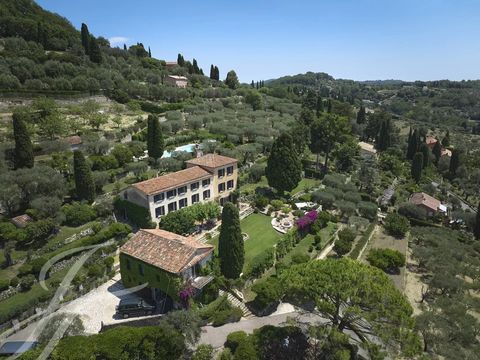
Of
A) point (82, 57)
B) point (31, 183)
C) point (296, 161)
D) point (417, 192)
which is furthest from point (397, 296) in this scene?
point (82, 57)

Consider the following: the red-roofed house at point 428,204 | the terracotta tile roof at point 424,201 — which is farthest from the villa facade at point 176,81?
the red-roofed house at point 428,204

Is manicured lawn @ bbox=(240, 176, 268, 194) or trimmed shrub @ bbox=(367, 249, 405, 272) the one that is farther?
manicured lawn @ bbox=(240, 176, 268, 194)

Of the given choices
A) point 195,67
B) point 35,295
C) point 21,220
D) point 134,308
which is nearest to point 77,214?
point 21,220

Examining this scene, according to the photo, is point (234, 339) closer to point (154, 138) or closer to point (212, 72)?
point (154, 138)

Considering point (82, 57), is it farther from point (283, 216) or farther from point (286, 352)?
point (286, 352)

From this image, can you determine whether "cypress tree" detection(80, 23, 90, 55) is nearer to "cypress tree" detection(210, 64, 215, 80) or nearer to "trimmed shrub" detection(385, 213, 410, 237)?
"cypress tree" detection(210, 64, 215, 80)

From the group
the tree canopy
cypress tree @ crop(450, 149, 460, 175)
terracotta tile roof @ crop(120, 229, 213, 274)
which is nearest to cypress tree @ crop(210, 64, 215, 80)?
cypress tree @ crop(450, 149, 460, 175)
